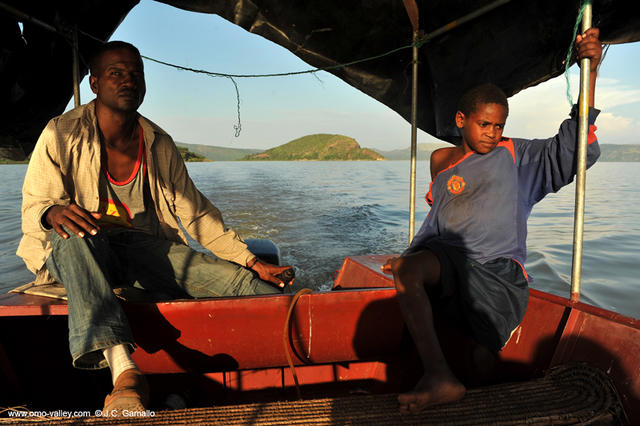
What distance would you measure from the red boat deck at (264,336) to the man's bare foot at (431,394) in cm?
59

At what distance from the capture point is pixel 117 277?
6.08ft

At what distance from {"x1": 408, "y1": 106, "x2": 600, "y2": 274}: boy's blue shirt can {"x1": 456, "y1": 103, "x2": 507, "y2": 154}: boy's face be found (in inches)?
1.9

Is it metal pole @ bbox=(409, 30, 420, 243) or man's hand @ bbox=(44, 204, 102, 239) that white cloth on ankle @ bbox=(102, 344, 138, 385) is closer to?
man's hand @ bbox=(44, 204, 102, 239)

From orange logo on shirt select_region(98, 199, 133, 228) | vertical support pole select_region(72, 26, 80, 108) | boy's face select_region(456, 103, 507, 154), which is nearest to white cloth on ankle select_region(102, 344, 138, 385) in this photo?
orange logo on shirt select_region(98, 199, 133, 228)

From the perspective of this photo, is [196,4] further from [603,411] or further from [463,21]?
[603,411]

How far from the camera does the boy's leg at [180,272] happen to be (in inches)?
77.3

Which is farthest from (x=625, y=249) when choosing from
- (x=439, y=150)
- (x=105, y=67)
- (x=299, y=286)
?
(x=105, y=67)

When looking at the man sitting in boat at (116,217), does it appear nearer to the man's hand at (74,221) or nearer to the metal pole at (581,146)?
the man's hand at (74,221)

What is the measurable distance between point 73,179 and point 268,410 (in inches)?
59.5

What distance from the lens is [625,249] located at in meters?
6.66

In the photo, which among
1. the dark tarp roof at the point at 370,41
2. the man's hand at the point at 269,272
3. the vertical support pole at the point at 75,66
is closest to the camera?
the man's hand at the point at 269,272

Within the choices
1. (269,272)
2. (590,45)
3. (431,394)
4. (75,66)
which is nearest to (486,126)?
(590,45)

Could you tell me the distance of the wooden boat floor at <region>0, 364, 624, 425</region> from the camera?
115 centimetres

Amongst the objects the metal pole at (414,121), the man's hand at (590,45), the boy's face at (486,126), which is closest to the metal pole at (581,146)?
the man's hand at (590,45)
